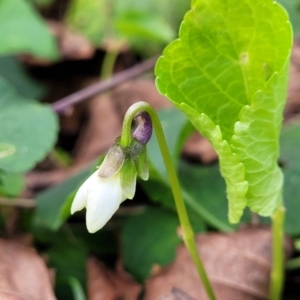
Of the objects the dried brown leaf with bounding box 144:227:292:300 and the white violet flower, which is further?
the dried brown leaf with bounding box 144:227:292:300

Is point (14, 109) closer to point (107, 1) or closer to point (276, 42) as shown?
point (276, 42)

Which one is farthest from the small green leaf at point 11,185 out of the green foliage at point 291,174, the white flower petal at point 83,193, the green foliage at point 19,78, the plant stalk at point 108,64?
the plant stalk at point 108,64

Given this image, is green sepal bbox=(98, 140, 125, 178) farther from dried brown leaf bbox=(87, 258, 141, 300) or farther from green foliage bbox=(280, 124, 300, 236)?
green foliage bbox=(280, 124, 300, 236)

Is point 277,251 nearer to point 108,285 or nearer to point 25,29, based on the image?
point 108,285

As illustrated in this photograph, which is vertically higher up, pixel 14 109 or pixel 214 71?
pixel 214 71

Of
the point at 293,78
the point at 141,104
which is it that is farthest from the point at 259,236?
the point at 293,78

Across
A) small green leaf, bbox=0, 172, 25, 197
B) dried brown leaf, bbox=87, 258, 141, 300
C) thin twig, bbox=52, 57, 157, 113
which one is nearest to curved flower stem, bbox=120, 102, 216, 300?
dried brown leaf, bbox=87, 258, 141, 300
